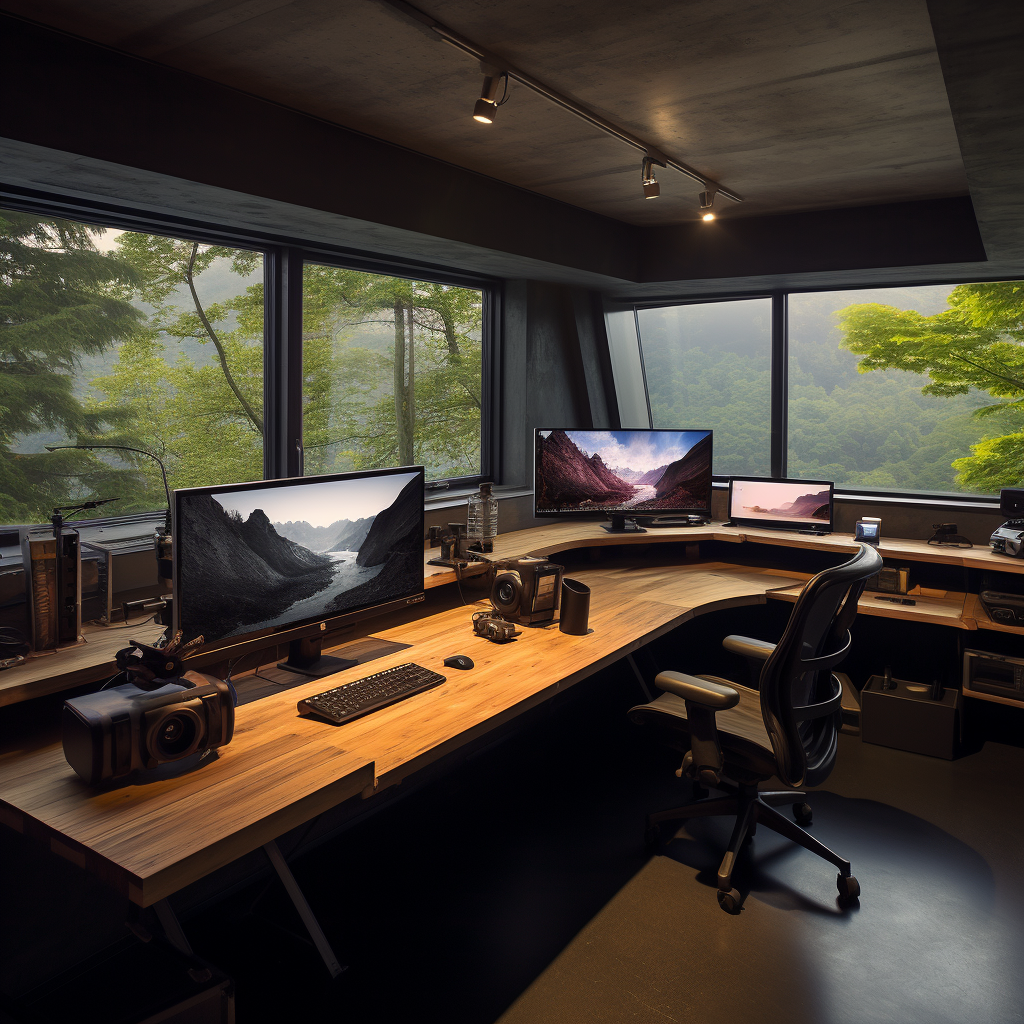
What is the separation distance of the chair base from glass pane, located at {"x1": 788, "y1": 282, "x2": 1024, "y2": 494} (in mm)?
2564

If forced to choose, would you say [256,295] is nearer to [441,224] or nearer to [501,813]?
[441,224]

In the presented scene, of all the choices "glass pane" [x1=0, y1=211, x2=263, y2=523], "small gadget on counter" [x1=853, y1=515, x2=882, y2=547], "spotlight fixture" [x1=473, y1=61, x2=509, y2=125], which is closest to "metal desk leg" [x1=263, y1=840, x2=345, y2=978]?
"glass pane" [x1=0, y1=211, x2=263, y2=523]

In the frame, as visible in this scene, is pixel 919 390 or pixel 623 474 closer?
pixel 623 474

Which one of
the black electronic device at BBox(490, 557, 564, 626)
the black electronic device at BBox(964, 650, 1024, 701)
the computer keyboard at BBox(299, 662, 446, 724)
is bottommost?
the black electronic device at BBox(964, 650, 1024, 701)

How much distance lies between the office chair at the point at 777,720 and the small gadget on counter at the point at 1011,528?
1444mm

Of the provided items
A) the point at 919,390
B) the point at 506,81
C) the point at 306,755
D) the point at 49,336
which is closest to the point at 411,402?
the point at 49,336

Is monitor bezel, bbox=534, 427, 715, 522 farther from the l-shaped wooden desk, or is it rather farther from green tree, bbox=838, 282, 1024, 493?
green tree, bbox=838, 282, 1024, 493

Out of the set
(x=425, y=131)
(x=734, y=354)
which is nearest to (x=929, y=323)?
(x=734, y=354)

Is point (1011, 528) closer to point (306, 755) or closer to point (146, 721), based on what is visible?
point (306, 755)

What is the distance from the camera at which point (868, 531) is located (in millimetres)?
3773

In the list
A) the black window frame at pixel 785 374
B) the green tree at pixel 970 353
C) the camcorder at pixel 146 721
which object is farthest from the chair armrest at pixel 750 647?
the green tree at pixel 970 353

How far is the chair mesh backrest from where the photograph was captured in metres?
2.24

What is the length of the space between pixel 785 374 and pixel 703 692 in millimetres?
2798

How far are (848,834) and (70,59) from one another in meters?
3.48
